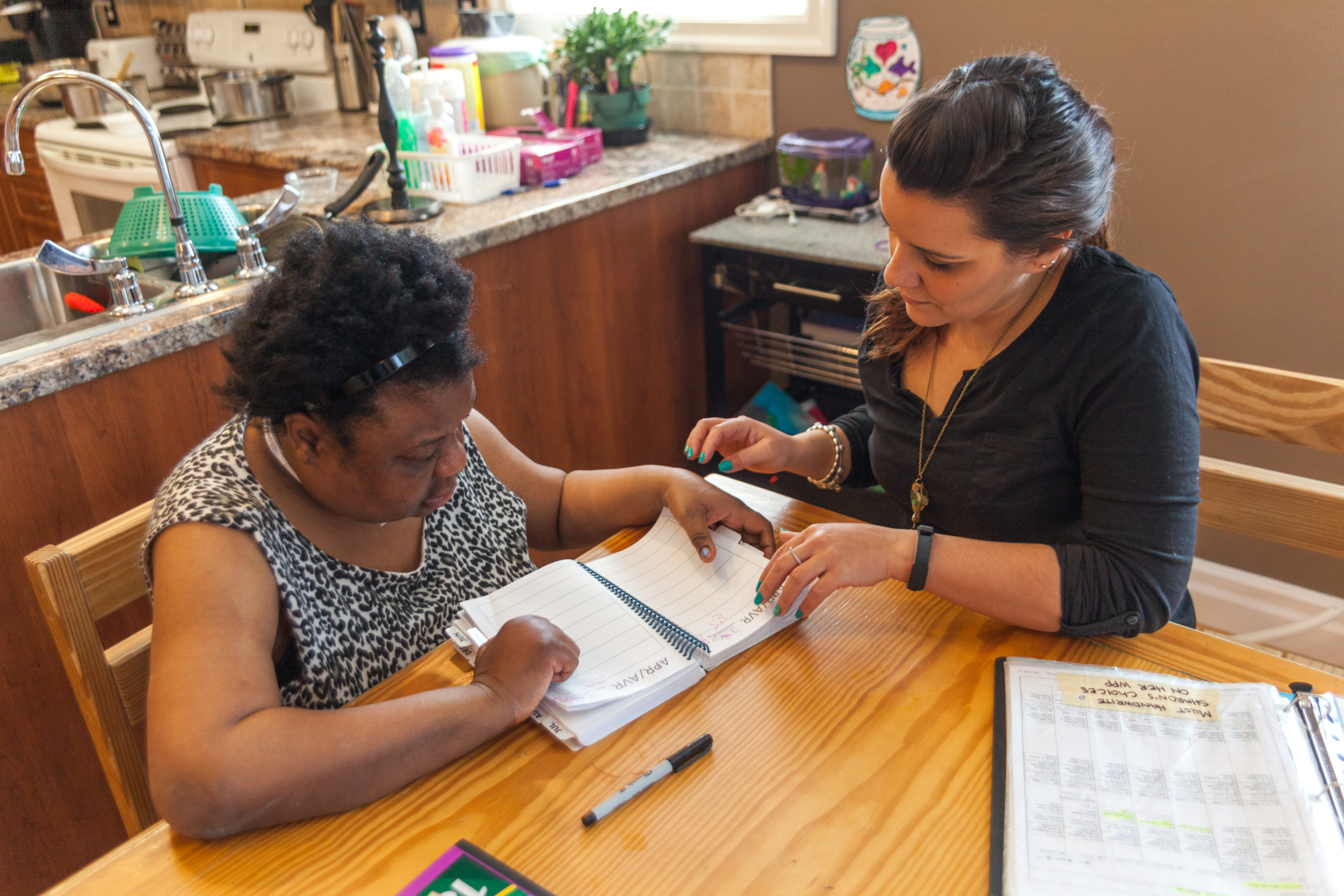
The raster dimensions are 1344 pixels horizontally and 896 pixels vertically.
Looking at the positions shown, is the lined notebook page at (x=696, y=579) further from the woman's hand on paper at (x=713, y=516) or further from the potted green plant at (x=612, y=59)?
the potted green plant at (x=612, y=59)

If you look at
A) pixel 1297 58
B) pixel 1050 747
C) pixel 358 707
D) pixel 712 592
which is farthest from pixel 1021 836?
pixel 1297 58

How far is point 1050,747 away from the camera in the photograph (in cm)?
82

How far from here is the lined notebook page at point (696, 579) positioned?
1008mm

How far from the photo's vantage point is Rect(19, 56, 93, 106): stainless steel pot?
3585mm

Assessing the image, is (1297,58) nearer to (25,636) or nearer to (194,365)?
(194,365)

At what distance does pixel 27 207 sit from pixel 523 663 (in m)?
3.54

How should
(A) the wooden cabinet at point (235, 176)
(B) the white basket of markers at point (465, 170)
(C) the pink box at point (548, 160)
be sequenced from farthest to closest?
(A) the wooden cabinet at point (235, 176) → (C) the pink box at point (548, 160) → (B) the white basket of markers at point (465, 170)

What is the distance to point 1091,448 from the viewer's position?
105 centimetres

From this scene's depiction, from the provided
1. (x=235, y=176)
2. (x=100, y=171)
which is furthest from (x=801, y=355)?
(x=100, y=171)

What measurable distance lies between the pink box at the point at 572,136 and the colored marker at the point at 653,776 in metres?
1.82

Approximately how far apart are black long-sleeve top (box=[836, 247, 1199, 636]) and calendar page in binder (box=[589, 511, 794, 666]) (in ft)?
1.00

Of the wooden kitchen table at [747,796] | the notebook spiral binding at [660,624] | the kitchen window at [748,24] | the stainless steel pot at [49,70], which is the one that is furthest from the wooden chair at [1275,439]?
the stainless steel pot at [49,70]

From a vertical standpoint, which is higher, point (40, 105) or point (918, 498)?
point (40, 105)

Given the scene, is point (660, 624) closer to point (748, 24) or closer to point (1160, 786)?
point (1160, 786)
